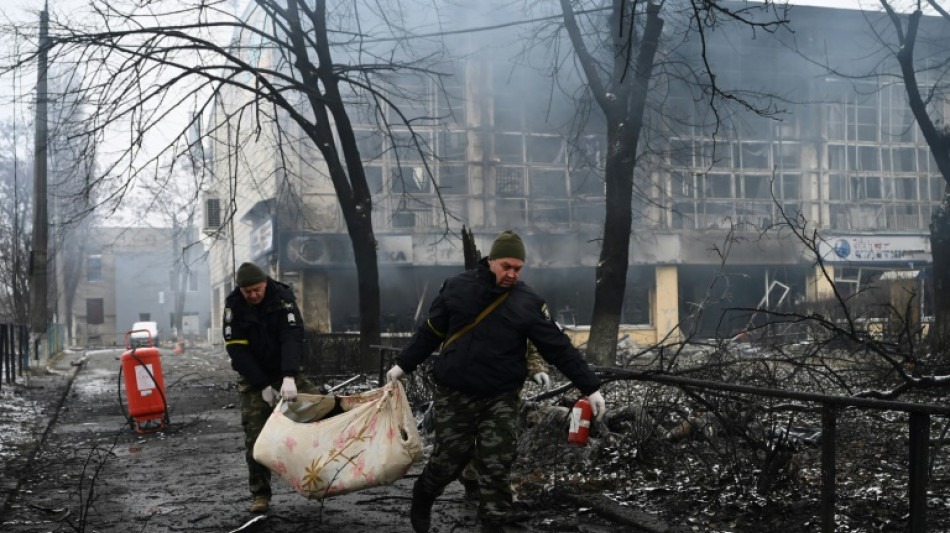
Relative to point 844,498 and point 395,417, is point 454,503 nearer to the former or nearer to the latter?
point 395,417

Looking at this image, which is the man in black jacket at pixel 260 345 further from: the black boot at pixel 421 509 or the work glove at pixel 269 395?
the black boot at pixel 421 509

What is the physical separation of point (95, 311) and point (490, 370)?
66588 millimetres

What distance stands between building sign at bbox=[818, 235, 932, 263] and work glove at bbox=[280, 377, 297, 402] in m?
27.9

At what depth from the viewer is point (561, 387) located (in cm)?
752

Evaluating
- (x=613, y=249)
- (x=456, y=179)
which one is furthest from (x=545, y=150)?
(x=613, y=249)

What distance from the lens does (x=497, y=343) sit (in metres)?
5.12

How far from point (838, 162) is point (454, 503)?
29.3 m

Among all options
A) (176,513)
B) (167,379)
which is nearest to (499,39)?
(167,379)

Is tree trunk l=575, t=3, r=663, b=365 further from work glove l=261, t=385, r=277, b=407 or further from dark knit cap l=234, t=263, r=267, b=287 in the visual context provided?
dark knit cap l=234, t=263, r=267, b=287

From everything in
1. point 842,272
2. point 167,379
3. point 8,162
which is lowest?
point 167,379

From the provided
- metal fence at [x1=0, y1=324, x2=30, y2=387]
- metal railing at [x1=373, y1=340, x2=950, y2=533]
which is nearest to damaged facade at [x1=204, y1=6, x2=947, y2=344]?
metal fence at [x1=0, y1=324, x2=30, y2=387]

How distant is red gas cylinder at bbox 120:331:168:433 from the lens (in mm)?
10195

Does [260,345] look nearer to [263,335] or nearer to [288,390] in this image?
[263,335]

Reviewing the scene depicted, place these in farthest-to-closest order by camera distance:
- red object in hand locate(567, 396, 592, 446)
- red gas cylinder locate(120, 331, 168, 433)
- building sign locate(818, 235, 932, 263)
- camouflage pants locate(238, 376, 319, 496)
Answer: building sign locate(818, 235, 932, 263)
red gas cylinder locate(120, 331, 168, 433)
camouflage pants locate(238, 376, 319, 496)
red object in hand locate(567, 396, 592, 446)
